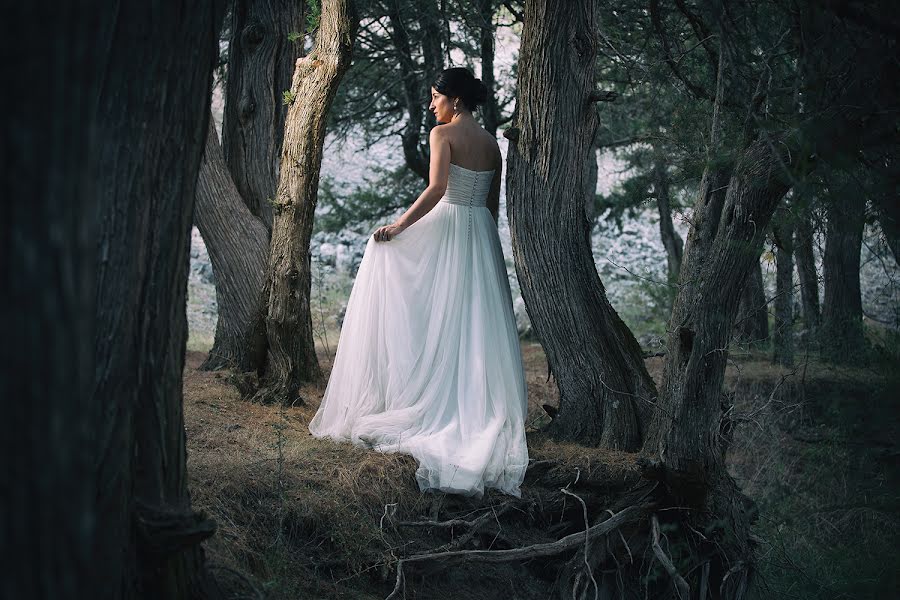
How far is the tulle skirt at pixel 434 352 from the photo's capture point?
17.6 ft

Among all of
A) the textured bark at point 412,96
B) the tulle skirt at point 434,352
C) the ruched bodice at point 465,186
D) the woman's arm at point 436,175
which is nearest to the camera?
the tulle skirt at point 434,352

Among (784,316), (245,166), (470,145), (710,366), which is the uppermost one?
(245,166)

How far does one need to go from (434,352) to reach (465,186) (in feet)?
3.85

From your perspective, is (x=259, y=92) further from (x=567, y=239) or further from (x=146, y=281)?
(x=146, y=281)

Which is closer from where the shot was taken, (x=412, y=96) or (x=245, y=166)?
(x=245, y=166)

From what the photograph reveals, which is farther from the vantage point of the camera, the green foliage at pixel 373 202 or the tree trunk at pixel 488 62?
the green foliage at pixel 373 202

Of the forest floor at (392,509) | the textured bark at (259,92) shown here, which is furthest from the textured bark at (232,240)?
the forest floor at (392,509)

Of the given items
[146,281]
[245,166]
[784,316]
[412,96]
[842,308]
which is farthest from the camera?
[412,96]

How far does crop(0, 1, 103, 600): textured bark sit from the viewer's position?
5.55 feet

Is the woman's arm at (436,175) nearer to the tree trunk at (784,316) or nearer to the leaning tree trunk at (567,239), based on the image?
the leaning tree trunk at (567,239)

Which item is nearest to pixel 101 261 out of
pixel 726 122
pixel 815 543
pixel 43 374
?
pixel 43 374


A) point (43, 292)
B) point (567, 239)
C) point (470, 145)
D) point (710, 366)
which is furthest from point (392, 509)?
point (43, 292)

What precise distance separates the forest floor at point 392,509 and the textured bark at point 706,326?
44cm

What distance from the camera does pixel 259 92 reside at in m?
7.78
